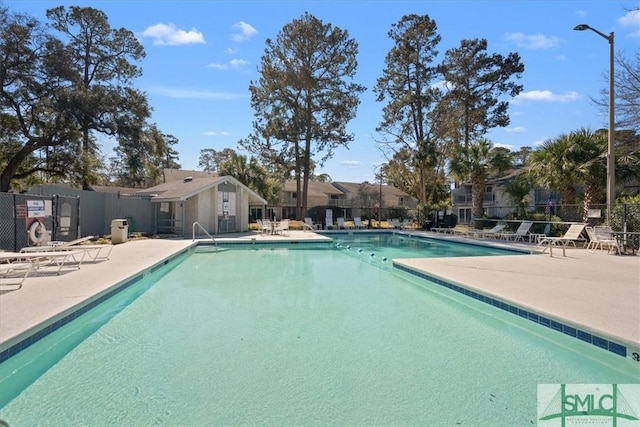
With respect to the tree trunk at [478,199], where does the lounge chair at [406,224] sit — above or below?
below

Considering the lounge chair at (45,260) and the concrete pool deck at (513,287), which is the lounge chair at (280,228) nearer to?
the concrete pool deck at (513,287)

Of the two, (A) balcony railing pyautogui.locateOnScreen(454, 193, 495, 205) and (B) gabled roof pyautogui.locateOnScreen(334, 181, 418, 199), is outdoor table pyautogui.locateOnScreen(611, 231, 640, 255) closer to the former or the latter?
(A) balcony railing pyautogui.locateOnScreen(454, 193, 495, 205)

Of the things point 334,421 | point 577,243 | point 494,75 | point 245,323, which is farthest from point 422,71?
point 334,421

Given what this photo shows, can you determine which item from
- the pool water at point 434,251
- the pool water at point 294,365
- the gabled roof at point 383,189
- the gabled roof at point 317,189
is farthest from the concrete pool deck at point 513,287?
the gabled roof at point 383,189

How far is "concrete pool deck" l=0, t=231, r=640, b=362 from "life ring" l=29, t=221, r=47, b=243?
1.91m

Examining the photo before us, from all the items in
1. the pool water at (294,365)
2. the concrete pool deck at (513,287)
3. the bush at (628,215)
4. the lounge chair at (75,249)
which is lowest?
the pool water at (294,365)

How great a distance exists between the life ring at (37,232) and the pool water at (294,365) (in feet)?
17.2

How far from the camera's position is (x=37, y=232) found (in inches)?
442

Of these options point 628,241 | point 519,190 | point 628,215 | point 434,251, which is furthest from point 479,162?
point 628,241

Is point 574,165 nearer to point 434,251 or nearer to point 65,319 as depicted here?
point 434,251

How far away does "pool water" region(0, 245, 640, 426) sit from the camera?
367 cm

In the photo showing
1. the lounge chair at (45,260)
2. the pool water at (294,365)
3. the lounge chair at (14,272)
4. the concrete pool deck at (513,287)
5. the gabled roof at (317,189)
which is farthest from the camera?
the gabled roof at (317,189)

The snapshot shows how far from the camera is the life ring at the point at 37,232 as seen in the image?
10.9 meters

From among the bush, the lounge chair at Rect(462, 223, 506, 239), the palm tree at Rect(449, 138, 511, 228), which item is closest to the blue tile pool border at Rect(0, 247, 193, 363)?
the bush
